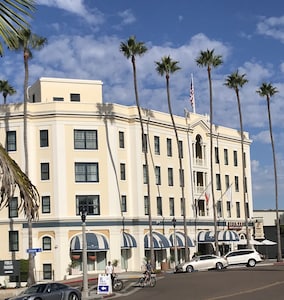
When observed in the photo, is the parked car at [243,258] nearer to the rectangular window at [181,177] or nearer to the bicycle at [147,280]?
the rectangular window at [181,177]

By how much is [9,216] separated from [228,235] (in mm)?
25652

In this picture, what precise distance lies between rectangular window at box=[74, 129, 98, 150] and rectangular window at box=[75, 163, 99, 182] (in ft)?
5.44

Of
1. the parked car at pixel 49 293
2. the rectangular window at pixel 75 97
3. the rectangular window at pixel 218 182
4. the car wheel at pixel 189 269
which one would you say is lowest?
the car wheel at pixel 189 269

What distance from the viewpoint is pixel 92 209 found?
5700 centimetres

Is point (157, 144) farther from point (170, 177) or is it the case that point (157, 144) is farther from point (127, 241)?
point (127, 241)

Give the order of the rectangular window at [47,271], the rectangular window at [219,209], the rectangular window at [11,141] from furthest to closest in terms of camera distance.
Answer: the rectangular window at [219,209] → the rectangular window at [11,141] → the rectangular window at [47,271]

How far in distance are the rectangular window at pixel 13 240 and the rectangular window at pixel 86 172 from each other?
23.9 feet

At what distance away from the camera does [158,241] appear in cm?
5991

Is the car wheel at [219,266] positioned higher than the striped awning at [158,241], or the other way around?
the striped awning at [158,241]

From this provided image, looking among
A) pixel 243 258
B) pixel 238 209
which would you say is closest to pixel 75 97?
pixel 243 258

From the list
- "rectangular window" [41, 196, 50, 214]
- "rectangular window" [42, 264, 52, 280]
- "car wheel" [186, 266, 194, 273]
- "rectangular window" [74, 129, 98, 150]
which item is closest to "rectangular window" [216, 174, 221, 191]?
"rectangular window" [74, 129, 98, 150]

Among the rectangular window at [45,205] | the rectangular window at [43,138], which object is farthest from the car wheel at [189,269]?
the rectangular window at [43,138]

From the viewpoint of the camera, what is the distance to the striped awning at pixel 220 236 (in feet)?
221

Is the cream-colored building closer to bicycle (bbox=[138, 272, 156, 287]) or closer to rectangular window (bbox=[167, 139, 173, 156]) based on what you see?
rectangular window (bbox=[167, 139, 173, 156])
